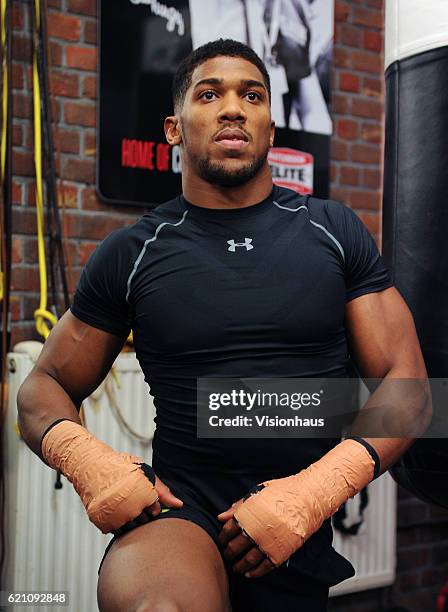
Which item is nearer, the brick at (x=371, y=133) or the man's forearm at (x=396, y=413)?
the man's forearm at (x=396, y=413)

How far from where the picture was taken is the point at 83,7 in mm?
2174

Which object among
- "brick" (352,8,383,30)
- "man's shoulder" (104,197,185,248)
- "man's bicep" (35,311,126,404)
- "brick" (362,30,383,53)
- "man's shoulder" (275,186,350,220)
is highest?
"brick" (352,8,383,30)

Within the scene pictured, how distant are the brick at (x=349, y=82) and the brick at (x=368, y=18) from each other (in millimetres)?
188

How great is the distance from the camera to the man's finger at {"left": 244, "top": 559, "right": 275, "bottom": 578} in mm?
1136

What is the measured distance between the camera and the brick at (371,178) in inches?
104

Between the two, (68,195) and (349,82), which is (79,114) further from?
(349,82)

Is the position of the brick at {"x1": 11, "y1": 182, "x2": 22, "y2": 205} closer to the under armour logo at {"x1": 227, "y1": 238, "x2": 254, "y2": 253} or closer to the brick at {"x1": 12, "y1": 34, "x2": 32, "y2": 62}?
the brick at {"x1": 12, "y1": 34, "x2": 32, "y2": 62}

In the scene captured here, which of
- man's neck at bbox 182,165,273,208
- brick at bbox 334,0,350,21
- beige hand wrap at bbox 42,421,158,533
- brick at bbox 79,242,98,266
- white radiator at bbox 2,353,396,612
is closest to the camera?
beige hand wrap at bbox 42,421,158,533

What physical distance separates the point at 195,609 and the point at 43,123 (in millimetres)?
1465

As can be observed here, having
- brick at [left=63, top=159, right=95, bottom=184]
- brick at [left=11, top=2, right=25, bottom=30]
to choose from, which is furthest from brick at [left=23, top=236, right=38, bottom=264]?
brick at [left=11, top=2, right=25, bottom=30]

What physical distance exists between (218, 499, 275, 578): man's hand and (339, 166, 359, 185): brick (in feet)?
5.42

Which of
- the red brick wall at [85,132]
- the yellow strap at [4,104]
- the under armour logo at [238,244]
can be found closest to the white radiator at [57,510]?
the red brick wall at [85,132]

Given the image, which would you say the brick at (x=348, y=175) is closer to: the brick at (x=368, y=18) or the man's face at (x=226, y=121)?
the brick at (x=368, y=18)

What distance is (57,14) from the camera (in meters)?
2.13
